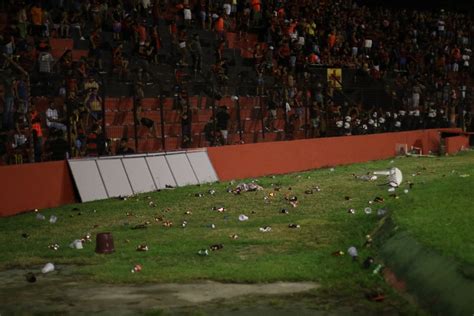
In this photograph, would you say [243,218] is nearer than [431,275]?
No

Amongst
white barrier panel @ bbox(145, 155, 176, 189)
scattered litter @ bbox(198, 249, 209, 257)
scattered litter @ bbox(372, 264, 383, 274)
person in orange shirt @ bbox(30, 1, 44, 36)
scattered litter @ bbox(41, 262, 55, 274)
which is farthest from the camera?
person in orange shirt @ bbox(30, 1, 44, 36)

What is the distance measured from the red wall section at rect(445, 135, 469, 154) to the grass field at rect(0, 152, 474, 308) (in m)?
12.4

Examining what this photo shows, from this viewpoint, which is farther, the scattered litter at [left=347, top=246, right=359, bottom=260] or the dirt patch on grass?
the scattered litter at [left=347, top=246, right=359, bottom=260]

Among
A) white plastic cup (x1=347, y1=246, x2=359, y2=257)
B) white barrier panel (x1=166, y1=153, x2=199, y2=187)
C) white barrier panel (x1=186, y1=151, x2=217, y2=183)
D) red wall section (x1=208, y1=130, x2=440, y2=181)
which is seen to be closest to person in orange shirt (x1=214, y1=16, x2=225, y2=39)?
red wall section (x1=208, y1=130, x2=440, y2=181)

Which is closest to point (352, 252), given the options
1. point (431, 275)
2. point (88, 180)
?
point (431, 275)

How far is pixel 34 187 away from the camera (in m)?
15.4

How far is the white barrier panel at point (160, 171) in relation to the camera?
18.2 metres

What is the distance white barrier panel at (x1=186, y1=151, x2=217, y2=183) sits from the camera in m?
19.6

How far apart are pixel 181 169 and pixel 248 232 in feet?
25.8

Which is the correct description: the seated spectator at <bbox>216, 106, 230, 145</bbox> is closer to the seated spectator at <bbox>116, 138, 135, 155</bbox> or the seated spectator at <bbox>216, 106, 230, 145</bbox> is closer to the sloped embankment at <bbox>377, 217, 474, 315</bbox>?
A: the seated spectator at <bbox>116, 138, 135, 155</bbox>

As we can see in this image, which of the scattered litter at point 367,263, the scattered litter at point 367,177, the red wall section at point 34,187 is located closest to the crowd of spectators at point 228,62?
the red wall section at point 34,187

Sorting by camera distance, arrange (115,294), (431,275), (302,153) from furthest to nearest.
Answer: (302,153) < (115,294) < (431,275)

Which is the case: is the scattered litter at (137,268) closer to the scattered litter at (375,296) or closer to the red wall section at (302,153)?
the scattered litter at (375,296)

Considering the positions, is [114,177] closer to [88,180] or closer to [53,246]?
[88,180]
